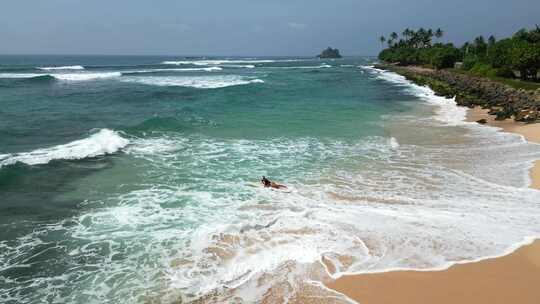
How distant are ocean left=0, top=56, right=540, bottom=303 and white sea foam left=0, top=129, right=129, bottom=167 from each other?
0.11m

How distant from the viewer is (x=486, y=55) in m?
60.1

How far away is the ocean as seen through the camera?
881cm

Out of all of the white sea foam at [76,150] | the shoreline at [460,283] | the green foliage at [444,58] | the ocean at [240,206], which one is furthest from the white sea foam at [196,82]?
the shoreline at [460,283]

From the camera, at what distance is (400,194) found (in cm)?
1314

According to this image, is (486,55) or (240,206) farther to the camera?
(486,55)

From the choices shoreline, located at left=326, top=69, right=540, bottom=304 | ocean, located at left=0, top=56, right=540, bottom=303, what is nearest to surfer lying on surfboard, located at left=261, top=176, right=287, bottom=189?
ocean, located at left=0, top=56, right=540, bottom=303

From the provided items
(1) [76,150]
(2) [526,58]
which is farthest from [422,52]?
(1) [76,150]

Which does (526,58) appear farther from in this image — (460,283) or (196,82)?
(196,82)

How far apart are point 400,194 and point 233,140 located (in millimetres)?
10770

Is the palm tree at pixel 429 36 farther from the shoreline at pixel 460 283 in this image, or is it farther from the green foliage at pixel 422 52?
the shoreline at pixel 460 283

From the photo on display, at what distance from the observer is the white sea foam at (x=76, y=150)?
16766 mm

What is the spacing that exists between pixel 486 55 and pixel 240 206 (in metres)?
60.8

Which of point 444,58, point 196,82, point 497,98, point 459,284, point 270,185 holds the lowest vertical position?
point 459,284

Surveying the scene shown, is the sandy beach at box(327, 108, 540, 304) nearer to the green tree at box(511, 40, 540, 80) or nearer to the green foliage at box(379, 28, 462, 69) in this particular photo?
the green tree at box(511, 40, 540, 80)
